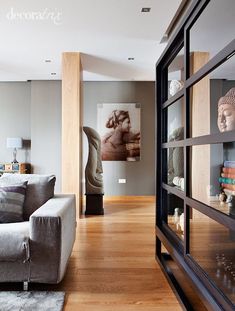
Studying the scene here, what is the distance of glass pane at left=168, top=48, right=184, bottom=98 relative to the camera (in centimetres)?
217

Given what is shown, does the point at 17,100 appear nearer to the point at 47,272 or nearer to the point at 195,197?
the point at 47,272

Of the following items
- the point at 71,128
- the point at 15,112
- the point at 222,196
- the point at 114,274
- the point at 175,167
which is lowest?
the point at 114,274

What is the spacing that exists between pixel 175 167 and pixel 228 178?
0.96m

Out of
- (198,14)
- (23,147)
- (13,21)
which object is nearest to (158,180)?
(198,14)

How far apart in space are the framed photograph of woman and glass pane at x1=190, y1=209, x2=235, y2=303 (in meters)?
4.63

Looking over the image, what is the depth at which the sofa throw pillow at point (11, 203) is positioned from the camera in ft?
8.03

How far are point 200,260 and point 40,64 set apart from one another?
4782 millimetres

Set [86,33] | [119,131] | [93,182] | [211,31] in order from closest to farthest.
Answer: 1. [211,31]
2. [86,33]
3. [93,182]
4. [119,131]

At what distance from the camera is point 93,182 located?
16.1 ft

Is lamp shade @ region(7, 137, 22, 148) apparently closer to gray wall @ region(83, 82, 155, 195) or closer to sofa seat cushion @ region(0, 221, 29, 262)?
gray wall @ region(83, 82, 155, 195)

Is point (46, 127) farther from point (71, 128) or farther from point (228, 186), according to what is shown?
point (228, 186)

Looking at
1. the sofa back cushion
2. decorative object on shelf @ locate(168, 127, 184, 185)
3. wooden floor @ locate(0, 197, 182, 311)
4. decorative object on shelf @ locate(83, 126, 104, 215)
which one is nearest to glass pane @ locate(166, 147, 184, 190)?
decorative object on shelf @ locate(168, 127, 184, 185)

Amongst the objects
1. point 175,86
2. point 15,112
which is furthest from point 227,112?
point 15,112

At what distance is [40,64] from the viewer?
527 cm
